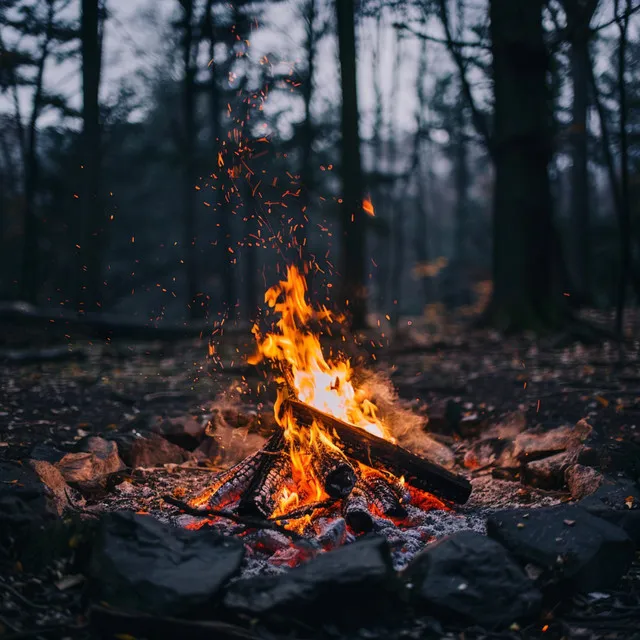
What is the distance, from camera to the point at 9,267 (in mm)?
22500

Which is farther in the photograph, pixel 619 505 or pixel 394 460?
pixel 394 460

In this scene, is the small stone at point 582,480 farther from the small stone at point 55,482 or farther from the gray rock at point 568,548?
the small stone at point 55,482

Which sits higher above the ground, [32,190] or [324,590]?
[32,190]

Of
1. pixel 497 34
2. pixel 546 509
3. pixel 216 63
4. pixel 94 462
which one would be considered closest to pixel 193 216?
pixel 216 63

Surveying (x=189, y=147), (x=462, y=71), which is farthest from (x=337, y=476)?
(x=189, y=147)

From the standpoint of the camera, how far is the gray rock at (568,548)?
10.2ft

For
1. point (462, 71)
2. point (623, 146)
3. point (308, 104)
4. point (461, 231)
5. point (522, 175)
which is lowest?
point (623, 146)

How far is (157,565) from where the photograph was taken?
9.38 feet

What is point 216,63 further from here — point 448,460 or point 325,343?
point 448,460

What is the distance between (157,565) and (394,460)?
1687mm

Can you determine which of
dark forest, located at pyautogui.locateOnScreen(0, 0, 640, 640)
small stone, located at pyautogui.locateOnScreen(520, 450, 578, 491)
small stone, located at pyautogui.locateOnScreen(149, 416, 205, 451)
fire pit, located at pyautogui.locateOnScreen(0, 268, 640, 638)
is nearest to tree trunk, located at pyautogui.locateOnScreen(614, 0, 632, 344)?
dark forest, located at pyautogui.locateOnScreen(0, 0, 640, 640)

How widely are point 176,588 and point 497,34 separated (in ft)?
32.2

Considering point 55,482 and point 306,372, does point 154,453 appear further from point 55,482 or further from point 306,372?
point 306,372

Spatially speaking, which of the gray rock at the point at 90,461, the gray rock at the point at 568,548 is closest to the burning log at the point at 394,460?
the gray rock at the point at 568,548
